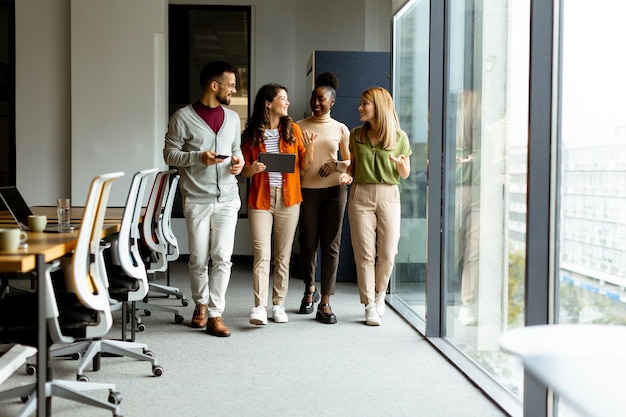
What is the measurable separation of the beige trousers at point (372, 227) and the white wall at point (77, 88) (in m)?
2.99

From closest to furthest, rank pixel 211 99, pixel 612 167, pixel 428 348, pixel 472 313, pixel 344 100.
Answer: pixel 612 167 < pixel 472 313 < pixel 428 348 < pixel 211 99 < pixel 344 100

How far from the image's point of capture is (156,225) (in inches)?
220

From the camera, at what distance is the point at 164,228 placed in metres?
5.82

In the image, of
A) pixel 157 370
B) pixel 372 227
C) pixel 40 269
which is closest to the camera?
pixel 40 269

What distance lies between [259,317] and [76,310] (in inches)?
79.8

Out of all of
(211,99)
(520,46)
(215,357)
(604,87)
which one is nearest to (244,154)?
(211,99)

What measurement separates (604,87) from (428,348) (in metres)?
2.43

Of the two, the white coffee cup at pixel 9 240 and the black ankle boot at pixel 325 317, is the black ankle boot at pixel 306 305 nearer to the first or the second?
the black ankle boot at pixel 325 317

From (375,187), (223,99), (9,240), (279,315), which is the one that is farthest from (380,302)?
(9,240)

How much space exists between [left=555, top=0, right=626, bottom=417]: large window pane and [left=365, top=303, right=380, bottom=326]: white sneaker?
8.17ft

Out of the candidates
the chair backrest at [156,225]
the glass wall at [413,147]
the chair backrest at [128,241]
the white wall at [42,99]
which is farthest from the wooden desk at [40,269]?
the white wall at [42,99]

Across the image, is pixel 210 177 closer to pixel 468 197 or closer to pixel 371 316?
pixel 371 316

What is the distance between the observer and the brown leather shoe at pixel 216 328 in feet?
15.8

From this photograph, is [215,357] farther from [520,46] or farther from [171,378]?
[520,46]
